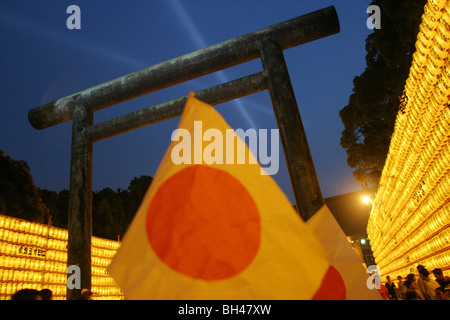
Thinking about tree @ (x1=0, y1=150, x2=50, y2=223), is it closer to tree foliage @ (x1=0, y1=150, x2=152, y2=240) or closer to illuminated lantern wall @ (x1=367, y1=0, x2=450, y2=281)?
tree foliage @ (x1=0, y1=150, x2=152, y2=240)

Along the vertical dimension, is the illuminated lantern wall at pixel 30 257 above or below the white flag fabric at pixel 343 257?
above

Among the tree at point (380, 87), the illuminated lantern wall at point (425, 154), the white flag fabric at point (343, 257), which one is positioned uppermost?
the tree at point (380, 87)

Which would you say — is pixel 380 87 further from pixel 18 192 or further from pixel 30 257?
pixel 18 192

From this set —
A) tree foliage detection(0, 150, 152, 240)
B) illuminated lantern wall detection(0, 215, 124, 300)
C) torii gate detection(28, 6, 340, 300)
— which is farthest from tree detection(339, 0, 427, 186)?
tree foliage detection(0, 150, 152, 240)

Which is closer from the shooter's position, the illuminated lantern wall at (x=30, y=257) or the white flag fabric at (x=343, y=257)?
the white flag fabric at (x=343, y=257)

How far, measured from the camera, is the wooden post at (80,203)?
4832mm

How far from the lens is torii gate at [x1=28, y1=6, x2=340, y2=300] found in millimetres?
4152

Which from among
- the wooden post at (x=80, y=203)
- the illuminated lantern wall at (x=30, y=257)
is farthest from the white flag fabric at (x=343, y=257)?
the illuminated lantern wall at (x=30, y=257)

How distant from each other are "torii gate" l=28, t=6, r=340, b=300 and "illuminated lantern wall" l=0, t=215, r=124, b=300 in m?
4.73

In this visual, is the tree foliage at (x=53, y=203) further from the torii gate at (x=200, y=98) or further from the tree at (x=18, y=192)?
the torii gate at (x=200, y=98)

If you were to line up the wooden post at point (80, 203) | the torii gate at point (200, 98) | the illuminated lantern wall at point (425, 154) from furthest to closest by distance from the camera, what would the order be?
the wooden post at point (80, 203)
the torii gate at point (200, 98)
the illuminated lantern wall at point (425, 154)

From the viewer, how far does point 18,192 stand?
1773 centimetres

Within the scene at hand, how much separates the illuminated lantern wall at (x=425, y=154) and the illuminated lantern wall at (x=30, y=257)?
26.1 feet
